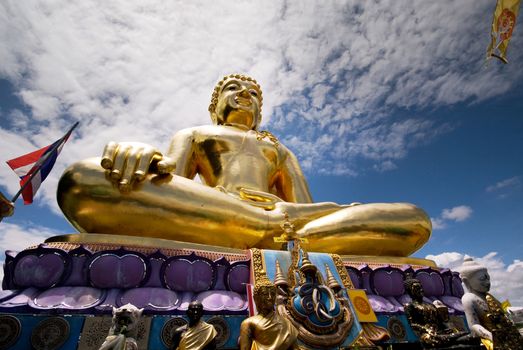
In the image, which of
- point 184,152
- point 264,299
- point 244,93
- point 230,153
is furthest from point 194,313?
point 244,93

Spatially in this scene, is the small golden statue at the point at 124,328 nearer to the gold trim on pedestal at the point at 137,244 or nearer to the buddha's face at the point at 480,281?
the gold trim on pedestal at the point at 137,244

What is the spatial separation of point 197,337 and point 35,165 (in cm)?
383

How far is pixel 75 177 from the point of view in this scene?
3783 mm

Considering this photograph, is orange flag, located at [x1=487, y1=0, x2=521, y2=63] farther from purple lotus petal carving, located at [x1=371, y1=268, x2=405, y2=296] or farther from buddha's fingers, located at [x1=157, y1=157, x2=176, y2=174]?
buddha's fingers, located at [x1=157, y1=157, x2=176, y2=174]

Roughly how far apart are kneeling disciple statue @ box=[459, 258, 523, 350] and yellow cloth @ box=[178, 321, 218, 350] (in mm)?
2002

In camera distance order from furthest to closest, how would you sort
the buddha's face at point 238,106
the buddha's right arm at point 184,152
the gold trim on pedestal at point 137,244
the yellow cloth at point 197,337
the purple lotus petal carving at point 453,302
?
the buddha's face at point 238,106 < the buddha's right arm at point 184,152 < the purple lotus petal carving at point 453,302 < the gold trim on pedestal at point 137,244 < the yellow cloth at point 197,337

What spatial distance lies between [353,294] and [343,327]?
1.84 ft

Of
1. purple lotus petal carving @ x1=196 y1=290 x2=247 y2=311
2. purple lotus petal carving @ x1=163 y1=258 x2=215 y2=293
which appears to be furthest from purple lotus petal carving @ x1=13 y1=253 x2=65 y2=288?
purple lotus petal carving @ x1=196 y1=290 x2=247 y2=311

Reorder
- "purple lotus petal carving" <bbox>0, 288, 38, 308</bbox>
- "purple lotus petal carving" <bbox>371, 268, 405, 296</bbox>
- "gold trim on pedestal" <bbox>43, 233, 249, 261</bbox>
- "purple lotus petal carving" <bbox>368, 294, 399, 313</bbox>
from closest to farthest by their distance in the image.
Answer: "purple lotus petal carving" <bbox>0, 288, 38, 308</bbox>, "gold trim on pedestal" <bbox>43, 233, 249, 261</bbox>, "purple lotus petal carving" <bbox>368, 294, 399, 313</bbox>, "purple lotus petal carving" <bbox>371, 268, 405, 296</bbox>

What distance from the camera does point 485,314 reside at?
272 cm

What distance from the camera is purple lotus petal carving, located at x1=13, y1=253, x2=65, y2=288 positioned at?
2.93 m

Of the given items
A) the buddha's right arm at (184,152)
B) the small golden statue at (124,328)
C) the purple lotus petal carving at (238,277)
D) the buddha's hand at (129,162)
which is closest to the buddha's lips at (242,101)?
the buddha's right arm at (184,152)

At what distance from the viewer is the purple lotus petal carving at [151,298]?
9.32ft

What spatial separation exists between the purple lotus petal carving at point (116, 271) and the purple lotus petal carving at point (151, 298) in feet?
0.34
